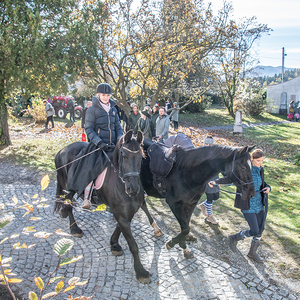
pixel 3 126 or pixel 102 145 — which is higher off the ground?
pixel 102 145

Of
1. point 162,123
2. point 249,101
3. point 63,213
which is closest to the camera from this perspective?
point 63,213

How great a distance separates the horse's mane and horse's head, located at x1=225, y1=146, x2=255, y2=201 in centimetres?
14

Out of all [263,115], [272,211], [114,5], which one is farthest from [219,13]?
[263,115]

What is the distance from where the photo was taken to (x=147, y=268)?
13.7 ft

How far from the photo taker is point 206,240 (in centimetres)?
511

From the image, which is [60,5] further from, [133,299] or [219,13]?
[133,299]

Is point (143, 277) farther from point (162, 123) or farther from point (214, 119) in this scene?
point (214, 119)

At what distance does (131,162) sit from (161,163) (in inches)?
39.2

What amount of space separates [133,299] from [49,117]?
15.8 meters

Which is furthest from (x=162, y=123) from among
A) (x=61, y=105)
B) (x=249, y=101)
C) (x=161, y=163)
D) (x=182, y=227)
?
(x=249, y=101)

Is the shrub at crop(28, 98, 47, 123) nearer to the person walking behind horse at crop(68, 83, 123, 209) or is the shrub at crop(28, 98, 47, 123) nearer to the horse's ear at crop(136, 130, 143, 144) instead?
the person walking behind horse at crop(68, 83, 123, 209)

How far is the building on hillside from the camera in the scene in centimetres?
3010

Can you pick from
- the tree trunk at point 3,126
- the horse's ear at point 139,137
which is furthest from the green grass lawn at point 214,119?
the horse's ear at point 139,137

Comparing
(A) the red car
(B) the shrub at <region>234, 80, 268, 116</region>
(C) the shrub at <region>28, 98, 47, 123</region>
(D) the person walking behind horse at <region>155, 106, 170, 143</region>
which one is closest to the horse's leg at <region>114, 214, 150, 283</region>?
(D) the person walking behind horse at <region>155, 106, 170, 143</region>
